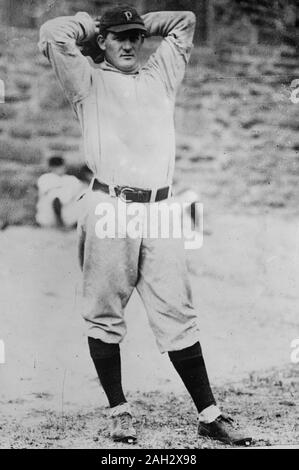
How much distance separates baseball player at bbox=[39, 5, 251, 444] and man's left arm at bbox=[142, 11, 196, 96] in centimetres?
1

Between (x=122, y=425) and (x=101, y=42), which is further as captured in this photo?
(x=101, y=42)

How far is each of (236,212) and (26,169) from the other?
1.27m

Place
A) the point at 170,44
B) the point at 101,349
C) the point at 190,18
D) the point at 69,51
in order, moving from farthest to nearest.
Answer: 1. the point at 190,18
2. the point at 170,44
3. the point at 101,349
4. the point at 69,51

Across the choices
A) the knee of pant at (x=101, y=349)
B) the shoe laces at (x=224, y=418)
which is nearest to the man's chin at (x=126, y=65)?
the knee of pant at (x=101, y=349)

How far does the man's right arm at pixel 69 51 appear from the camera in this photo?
4.53 meters

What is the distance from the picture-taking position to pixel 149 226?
181 inches

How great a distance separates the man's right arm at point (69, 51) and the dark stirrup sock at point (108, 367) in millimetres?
1375

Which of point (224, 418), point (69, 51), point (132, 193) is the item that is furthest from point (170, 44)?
point (224, 418)

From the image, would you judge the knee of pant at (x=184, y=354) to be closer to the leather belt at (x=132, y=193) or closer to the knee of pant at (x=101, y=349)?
the knee of pant at (x=101, y=349)

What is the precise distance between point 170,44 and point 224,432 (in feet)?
7.13

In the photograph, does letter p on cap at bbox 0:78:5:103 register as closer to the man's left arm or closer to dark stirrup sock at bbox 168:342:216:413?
the man's left arm

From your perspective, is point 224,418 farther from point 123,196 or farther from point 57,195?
point 57,195

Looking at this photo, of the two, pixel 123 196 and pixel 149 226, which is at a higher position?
pixel 123 196

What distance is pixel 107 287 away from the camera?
4590mm
